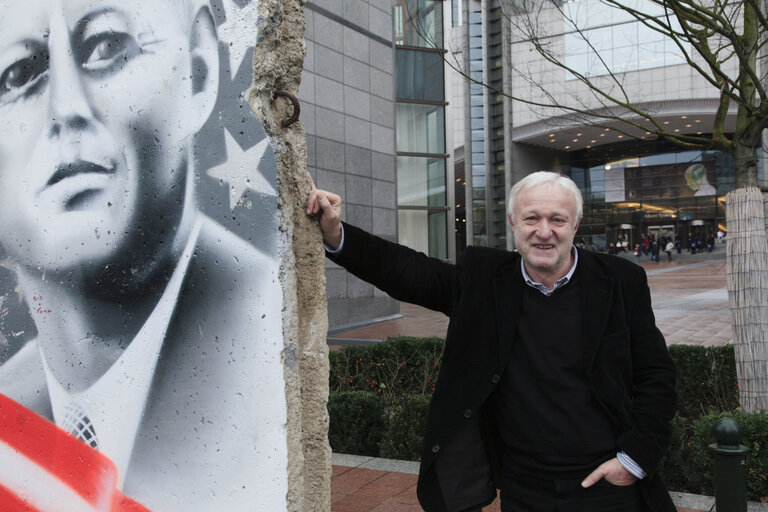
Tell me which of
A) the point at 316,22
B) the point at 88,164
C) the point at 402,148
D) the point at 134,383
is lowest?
the point at 134,383

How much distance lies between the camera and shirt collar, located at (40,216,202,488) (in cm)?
214

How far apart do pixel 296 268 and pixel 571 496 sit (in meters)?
1.24

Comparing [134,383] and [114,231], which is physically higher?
[114,231]

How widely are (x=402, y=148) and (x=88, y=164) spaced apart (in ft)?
55.8

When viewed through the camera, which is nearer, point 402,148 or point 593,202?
point 402,148

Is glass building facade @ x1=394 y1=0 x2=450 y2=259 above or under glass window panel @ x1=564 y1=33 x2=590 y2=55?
under

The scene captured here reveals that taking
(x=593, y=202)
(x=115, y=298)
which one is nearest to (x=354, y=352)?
(x=115, y=298)

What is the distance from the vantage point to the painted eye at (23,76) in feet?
7.87

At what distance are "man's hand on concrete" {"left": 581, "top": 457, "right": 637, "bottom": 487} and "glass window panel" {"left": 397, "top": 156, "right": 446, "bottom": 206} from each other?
16.5 m

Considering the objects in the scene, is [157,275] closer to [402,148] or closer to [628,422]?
[628,422]

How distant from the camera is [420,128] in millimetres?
19453

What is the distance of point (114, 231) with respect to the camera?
2.25m

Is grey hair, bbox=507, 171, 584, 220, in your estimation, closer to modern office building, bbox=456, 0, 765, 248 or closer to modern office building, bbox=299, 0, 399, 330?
modern office building, bbox=299, 0, 399, 330

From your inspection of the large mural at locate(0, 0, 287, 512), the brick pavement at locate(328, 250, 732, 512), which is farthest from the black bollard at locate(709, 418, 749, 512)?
the large mural at locate(0, 0, 287, 512)
